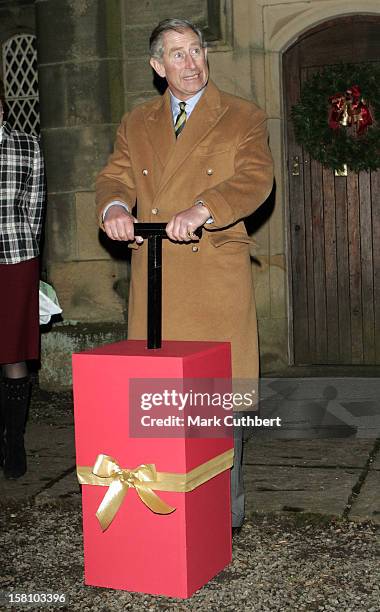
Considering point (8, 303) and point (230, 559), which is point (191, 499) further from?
point (8, 303)

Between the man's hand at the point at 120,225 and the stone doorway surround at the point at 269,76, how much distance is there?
4.29 m

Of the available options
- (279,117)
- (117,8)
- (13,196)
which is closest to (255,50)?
(279,117)

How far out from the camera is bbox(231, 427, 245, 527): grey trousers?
13.1 ft

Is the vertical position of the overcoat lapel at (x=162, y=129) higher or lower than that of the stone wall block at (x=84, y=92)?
lower

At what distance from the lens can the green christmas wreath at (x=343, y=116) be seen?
25.2 ft

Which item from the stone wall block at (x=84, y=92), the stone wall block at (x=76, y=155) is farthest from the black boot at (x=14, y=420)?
the stone wall block at (x=84, y=92)

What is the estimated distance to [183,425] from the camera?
3.31 metres

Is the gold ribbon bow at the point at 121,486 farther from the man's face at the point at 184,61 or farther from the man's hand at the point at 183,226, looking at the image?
the man's face at the point at 184,61

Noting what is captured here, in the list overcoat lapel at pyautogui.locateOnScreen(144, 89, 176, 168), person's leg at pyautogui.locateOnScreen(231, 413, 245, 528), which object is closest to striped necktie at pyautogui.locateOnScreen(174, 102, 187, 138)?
overcoat lapel at pyautogui.locateOnScreen(144, 89, 176, 168)

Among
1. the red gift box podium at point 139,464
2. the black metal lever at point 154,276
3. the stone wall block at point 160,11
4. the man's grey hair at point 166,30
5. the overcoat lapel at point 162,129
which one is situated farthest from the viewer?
the stone wall block at point 160,11

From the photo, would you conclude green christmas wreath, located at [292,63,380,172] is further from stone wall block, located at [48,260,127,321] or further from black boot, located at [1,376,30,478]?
black boot, located at [1,376,30,478]

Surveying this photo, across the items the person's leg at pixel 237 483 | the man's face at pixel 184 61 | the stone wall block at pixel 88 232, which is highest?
the man's face at pixel 184 61

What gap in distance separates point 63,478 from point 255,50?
167 inches

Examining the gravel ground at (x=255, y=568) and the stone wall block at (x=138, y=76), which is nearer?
the gravel ground at (x=255, y=568)
